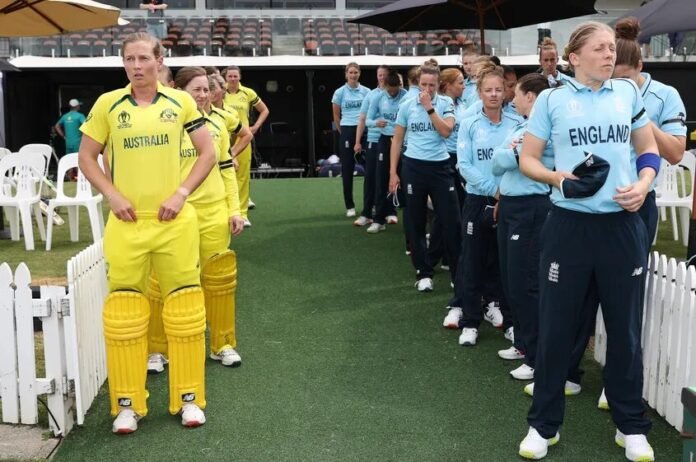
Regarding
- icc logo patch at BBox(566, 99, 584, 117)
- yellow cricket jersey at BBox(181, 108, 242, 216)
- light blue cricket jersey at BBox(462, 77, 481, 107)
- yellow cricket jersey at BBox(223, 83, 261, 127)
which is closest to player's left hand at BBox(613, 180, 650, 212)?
icc logo patch at BBox(566, 99, 584, 117)

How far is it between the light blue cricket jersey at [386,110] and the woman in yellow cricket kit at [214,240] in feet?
13.3

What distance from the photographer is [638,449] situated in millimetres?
3473

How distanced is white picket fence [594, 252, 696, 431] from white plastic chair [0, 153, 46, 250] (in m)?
6.74

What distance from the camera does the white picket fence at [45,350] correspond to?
3.81 m

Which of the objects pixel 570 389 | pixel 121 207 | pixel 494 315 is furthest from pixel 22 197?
pixel 570 389

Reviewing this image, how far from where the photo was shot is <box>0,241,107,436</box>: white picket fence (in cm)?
381

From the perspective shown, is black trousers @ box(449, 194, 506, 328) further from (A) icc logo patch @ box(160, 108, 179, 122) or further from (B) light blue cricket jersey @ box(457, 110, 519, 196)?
(A) icc logo patch @ box(160, 108, 179, 122)

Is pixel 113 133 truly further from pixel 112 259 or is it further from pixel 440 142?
pixel 440 142

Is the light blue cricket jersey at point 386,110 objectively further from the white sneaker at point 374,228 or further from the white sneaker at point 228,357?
the white sneaker at point 228,357

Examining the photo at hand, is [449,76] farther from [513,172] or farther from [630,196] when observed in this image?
[630,196]

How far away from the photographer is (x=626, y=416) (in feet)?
11.6

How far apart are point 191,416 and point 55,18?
5.51 m

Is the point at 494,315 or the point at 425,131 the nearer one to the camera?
the point at 494,315

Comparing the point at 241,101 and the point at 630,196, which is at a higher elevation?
the point at 241,101
